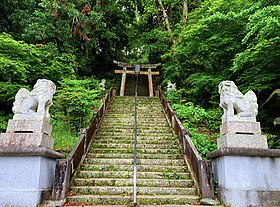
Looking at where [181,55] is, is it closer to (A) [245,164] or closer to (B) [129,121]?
(B) [129,121]

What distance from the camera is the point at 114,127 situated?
10.5 m

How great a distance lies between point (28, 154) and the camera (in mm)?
5230

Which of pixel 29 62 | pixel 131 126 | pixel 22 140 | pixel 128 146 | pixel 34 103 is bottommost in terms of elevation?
pixel 22 140

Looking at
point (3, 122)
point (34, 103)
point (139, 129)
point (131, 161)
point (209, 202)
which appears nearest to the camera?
point (209, 202)

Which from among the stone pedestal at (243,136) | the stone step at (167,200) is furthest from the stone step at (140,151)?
the stone pedestal at (243,136)

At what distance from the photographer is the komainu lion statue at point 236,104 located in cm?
578

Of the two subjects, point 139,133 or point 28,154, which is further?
point 139,133

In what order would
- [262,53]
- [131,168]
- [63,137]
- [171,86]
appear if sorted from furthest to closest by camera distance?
[171,86]
[63,137]
[262,53]
[131,168]

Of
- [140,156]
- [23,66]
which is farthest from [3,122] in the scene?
[140,156]

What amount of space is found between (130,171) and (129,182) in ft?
1.93

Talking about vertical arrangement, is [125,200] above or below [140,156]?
below

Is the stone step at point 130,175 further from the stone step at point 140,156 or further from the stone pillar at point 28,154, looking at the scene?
the stone pillar at point 28,154

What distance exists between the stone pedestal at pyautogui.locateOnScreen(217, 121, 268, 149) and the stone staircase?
153cm

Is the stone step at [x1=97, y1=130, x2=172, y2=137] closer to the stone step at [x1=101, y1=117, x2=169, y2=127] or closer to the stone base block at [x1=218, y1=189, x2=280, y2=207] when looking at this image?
the stone step at [x1=101, y1=117, x2=169, y2=127]
